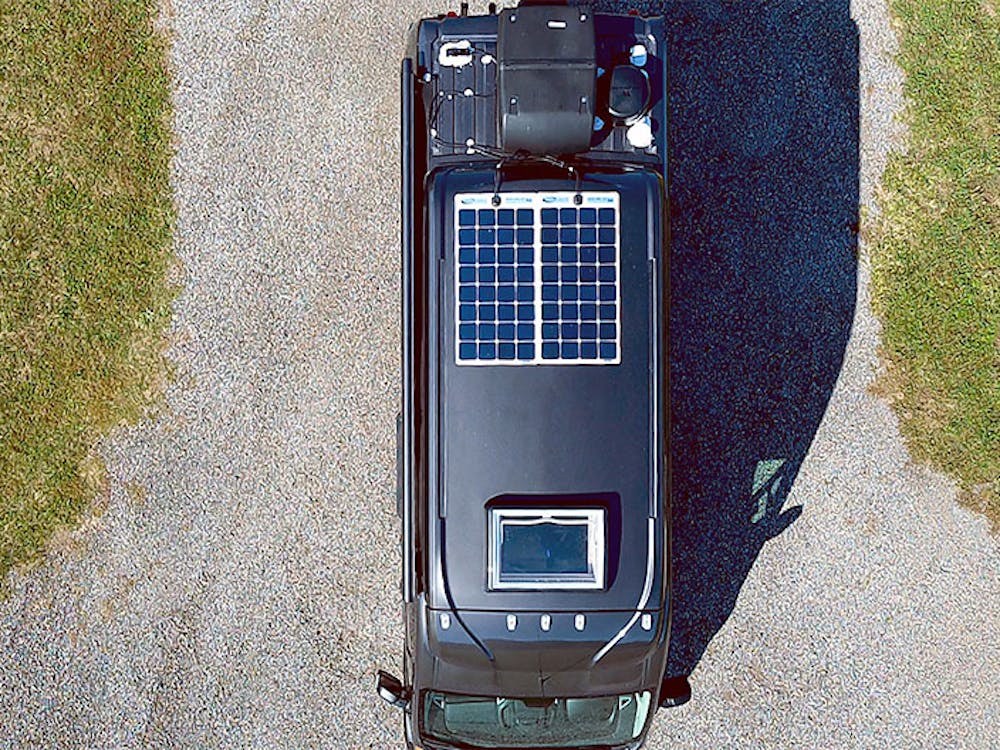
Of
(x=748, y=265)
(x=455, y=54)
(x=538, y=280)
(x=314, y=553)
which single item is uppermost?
(x=455, y=54)

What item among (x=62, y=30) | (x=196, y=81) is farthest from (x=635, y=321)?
(x=62, y=30)

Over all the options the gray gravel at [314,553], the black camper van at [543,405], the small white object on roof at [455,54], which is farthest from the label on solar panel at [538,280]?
the gray gravel at [314,553]

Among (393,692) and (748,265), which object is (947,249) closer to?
(748,265)

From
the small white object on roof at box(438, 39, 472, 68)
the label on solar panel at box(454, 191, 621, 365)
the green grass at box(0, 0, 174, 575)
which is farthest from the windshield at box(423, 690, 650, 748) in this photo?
the small white object on roof at box(438, 39, 472, 68)

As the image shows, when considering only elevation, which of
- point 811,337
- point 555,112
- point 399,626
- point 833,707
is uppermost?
point 555,112

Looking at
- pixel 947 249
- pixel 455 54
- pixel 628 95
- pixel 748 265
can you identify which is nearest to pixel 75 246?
pixel 455 54

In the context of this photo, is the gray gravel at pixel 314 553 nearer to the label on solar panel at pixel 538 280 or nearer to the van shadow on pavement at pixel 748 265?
the van shadow on pavement at pixel 748 265

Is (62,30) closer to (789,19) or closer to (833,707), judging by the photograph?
(789,19)
